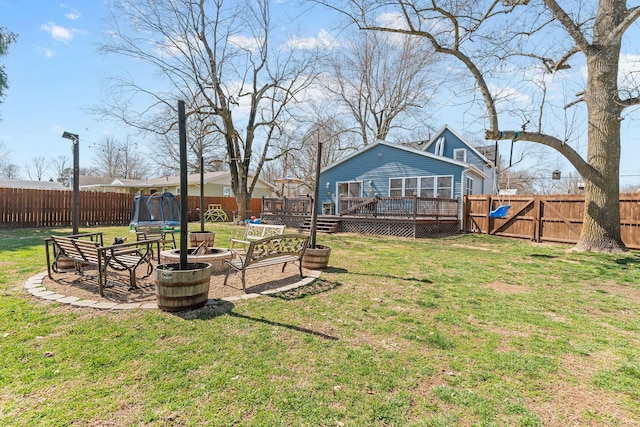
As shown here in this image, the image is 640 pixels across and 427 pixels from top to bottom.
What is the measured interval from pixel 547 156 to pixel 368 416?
3949 cm

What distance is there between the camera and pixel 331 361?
287cm

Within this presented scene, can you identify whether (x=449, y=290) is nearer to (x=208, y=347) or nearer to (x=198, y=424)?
(x=208, y=347)

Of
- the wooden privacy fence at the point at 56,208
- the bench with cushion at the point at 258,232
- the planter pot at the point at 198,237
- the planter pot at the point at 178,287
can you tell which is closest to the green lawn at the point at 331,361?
the planter pot at the point at 178,287

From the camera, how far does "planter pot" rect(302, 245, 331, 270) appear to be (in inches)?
252

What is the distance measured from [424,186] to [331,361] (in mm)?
14974

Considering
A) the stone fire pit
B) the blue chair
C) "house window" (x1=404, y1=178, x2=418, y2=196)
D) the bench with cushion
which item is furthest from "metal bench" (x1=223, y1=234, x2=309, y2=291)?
"house window" (x1=404, y1=178, x2=418, y2=196)

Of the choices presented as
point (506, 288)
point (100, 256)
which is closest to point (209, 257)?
point (100, 256)

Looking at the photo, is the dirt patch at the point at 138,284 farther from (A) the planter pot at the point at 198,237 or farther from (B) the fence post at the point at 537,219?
(B) the fence post at the point at 537,219

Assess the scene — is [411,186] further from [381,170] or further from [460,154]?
[460,154]

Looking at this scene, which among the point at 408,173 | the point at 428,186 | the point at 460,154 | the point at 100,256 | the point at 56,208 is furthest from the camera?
the point at 460,154

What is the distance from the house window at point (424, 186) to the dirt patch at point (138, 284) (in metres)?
11.9

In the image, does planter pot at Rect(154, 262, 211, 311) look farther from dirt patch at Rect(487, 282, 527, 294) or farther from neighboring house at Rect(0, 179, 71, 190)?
neighboring house at Rect(0, 179, 71, 190)

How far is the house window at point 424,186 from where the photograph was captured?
52.2 ft

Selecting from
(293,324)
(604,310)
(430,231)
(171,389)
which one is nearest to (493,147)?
(430,231)
